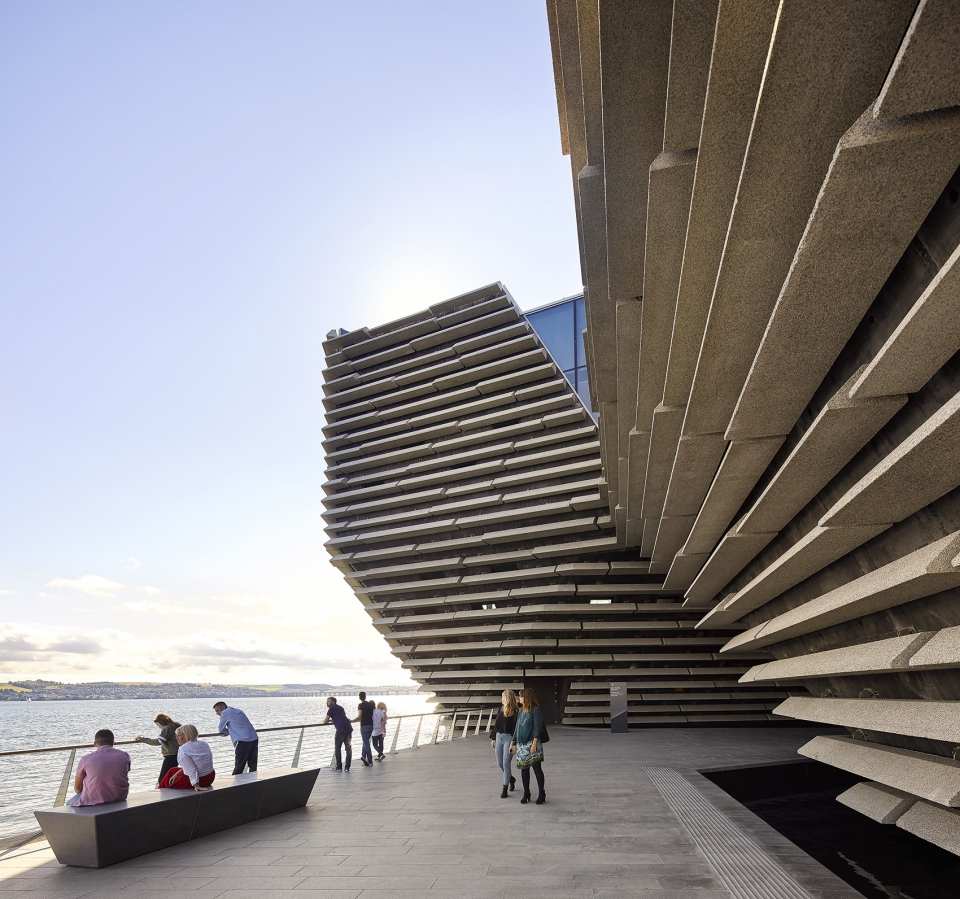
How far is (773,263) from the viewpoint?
13.6 ft

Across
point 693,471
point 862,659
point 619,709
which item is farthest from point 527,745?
point 619,709

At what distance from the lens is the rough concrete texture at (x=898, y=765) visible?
5.55m

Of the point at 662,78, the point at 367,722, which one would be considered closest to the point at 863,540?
the point at 662,78

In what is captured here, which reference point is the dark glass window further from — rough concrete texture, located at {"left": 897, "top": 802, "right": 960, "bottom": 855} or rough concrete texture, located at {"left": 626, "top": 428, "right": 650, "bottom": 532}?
rough concrete texture, located at {"left": 897, "top": 802, "right": 960, "bottom": 855}

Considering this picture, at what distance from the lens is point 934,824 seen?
646cm

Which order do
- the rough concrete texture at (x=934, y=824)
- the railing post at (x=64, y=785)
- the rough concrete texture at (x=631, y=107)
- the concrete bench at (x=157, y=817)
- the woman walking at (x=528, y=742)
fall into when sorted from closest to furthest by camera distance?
the rough concrete texture at (x=631, y=107)
the rough concrete texture at (x=934, y=824)
the concrete bench at (x=157, y=817)
the railing post at (x=64, y=785)
the woman walking at (x=528, y=742)

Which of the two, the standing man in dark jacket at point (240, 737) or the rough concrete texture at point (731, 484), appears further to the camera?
the standing man in dark jacket at point (240, 737)

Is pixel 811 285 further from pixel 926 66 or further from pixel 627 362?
pixel 627 362

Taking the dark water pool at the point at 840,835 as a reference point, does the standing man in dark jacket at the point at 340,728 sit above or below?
above

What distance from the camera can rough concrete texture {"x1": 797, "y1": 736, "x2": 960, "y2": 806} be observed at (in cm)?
555

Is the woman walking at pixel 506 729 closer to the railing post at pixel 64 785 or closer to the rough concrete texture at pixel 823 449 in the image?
the rough concrete texture at pixel 823 449

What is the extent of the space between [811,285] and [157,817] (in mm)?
7276

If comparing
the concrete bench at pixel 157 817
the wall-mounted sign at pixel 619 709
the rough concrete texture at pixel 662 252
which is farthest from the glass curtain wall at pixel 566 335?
the concrete bench at pixel 157 817

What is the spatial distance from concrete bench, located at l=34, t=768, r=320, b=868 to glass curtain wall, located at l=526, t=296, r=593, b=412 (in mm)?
14977
